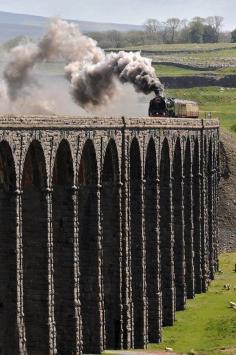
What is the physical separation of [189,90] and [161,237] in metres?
117

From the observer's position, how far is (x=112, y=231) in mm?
66250

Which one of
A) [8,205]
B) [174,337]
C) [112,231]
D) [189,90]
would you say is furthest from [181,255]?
[189,90]

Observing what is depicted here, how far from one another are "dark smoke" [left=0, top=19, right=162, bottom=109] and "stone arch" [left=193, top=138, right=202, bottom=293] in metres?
5.77

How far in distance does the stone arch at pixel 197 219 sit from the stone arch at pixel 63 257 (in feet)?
99.3

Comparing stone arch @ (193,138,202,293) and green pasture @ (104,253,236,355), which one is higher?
stone arch @ (193,138,202,293)

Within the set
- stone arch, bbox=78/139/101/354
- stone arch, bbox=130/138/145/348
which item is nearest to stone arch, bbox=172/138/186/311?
stone arch, bbox=130/138/145/348

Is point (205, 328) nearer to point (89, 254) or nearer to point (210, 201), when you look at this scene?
point (89, 254)

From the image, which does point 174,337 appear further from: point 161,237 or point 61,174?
point 61,174

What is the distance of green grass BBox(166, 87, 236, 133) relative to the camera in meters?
162

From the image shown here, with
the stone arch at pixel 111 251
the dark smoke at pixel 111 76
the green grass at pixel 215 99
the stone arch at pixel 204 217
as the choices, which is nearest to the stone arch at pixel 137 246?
the stone arch at pixel 111 251

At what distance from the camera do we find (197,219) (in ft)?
295

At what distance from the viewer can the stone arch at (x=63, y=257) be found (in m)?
58.5

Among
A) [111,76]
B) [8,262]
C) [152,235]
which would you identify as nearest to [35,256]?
[8,262]

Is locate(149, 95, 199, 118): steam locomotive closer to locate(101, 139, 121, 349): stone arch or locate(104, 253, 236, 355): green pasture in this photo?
locate(104, 253, 236, 355): green pasture
